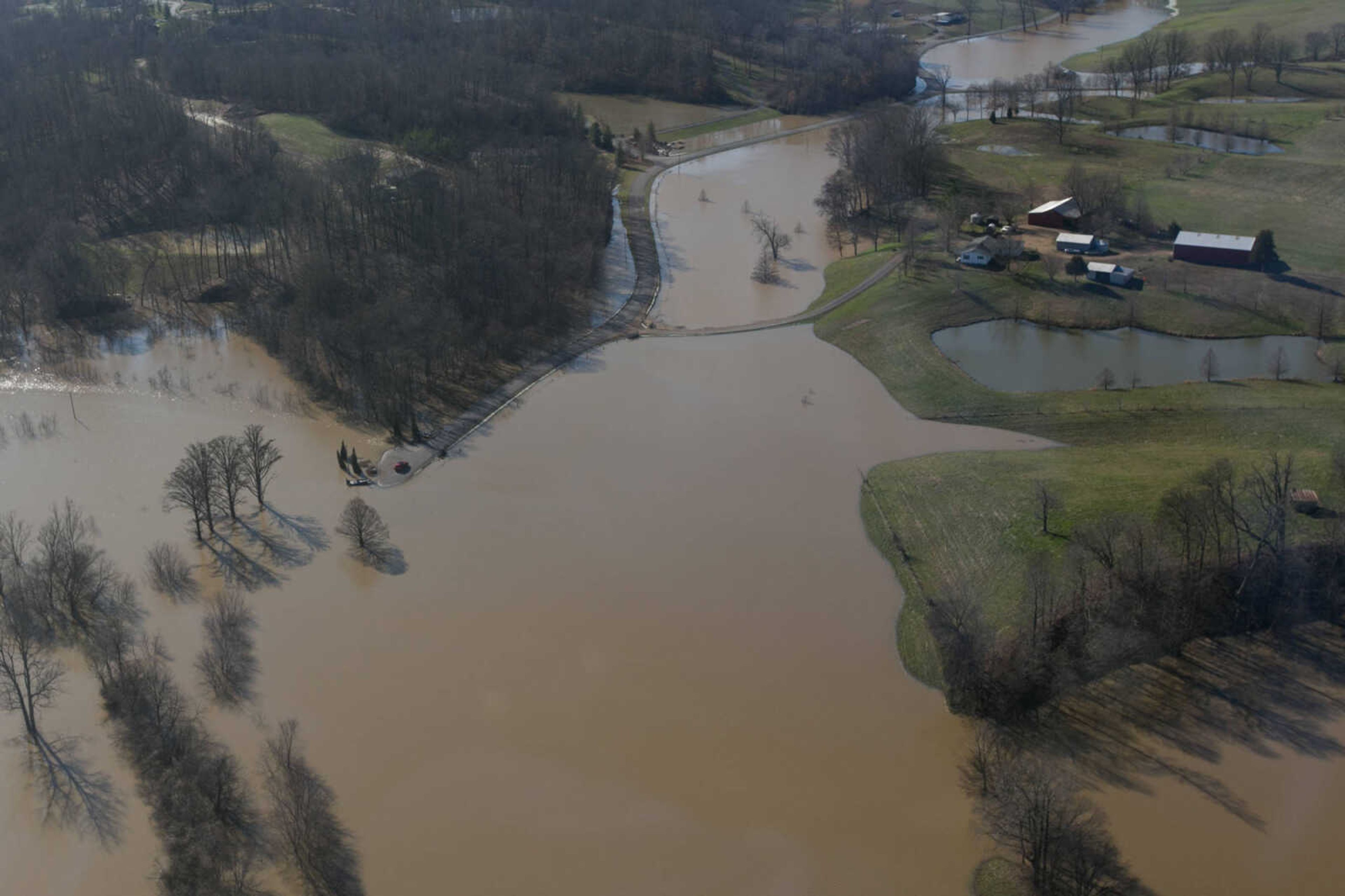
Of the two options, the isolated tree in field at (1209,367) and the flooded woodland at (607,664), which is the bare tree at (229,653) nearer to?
the flooded woodland at (607,664)

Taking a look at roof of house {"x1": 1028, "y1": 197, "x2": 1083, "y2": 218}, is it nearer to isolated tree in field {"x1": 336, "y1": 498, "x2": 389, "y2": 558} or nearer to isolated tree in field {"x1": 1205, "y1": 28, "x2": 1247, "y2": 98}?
isolated tree in field {"x1": 1205, "y1": 28, "x2": 1247, "y2": 98}

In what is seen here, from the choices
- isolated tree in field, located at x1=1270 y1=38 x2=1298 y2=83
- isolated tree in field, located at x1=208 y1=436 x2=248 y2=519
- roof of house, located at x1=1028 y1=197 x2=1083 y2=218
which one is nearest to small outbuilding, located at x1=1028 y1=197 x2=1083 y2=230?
roof of house, located at x1=1028 y1=197 x2=1083 y2=218

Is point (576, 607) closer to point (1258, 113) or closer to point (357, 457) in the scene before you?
point (357, 457)

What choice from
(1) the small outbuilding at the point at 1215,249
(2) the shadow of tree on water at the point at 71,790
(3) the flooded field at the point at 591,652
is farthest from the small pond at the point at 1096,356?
(2) the shadow of tree on water at the point at 71,790

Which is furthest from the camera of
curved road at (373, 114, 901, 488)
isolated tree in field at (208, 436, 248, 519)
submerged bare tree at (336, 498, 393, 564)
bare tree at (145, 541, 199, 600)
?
curved road at (373, 114, 901, 488)

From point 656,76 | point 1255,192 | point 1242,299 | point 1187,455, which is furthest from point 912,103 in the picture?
point 1187,455

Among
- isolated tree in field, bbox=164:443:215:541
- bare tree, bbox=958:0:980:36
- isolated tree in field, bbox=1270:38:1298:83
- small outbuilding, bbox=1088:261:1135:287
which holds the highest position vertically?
bare tree, bbox=958:0:980:36
